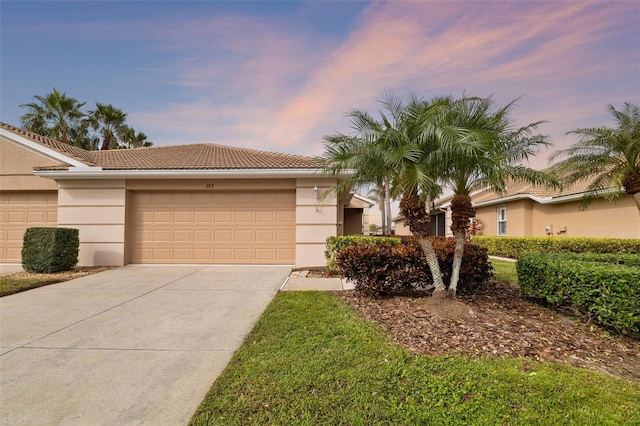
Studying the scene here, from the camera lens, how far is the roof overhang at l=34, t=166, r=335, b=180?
9070 mm

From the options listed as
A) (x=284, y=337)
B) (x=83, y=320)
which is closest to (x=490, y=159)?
(x=284, y=337)

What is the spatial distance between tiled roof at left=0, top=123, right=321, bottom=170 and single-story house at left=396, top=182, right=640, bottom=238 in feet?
20.0

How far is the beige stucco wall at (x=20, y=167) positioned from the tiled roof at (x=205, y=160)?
5.59 ft

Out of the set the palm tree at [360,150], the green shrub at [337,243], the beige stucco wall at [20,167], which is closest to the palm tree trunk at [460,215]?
the palm tree at [360,150]

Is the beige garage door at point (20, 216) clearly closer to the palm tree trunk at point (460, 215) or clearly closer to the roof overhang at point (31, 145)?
the roof overhang at point (31, 145)

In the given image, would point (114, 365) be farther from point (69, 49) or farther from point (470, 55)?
point (69, 49)

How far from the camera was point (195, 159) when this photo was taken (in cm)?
1067

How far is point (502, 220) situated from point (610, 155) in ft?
30.5

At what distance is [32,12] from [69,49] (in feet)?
4.35

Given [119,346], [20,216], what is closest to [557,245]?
[119,346]

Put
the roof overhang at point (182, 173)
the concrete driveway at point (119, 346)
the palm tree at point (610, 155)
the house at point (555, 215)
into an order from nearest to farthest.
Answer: the concrete driveway at point (119, 346)
the palm tree at point (610, 155)
the roof overhang at point (182, 173)
the house at point (555, 215)

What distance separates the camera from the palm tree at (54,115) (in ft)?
64.2

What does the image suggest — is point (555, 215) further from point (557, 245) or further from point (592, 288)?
point (592, 288)

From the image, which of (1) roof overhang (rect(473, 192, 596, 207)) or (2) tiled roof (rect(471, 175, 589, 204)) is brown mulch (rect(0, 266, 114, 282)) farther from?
(1) roof overhang (rect(473, 192, 596, 207))
